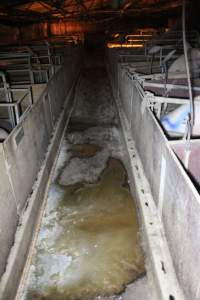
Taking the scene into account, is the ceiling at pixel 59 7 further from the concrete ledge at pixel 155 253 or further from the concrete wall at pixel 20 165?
the concrete ledge at pixel 155 253

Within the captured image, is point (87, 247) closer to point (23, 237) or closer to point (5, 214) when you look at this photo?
point (23, 237)

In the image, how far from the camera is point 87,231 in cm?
319

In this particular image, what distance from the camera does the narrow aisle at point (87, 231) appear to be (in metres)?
2.56

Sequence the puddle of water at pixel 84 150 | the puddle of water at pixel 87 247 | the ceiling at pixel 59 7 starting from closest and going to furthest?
1. the puddle of water at pixel 87 247
2. the puddle of water at pixel 84 150
3. the ceiling at pixel 59 7

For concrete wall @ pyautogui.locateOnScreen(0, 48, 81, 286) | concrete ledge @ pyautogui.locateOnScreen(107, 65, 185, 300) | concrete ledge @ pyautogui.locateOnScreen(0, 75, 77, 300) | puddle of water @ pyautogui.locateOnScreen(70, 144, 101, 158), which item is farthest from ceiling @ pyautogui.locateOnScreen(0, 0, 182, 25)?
concrete ledge @ pyautogui.locateOnScreen(107, 65, 185, 300)

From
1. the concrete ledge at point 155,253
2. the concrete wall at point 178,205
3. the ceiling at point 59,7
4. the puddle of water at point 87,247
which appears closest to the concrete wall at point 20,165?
the puddle of water at point 87,247

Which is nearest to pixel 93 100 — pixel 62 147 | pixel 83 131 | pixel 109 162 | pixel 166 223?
pixel 83 131

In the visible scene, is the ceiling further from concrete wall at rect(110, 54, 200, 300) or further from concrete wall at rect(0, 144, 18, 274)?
concrete wall at rect(0, 144, 18, 274)

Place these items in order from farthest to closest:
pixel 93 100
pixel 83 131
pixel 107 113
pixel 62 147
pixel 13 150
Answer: pixel 93 100 → pixel 107 113 → pixel 83 131 → pixel 62 147 → pixel 13 150

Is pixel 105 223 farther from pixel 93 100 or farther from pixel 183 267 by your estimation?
pixel 93 100

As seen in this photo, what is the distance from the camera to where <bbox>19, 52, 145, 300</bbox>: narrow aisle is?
2559 millimetres

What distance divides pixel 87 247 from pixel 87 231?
0.25 meters

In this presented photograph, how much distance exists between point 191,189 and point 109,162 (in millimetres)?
3232

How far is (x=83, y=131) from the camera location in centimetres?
617
